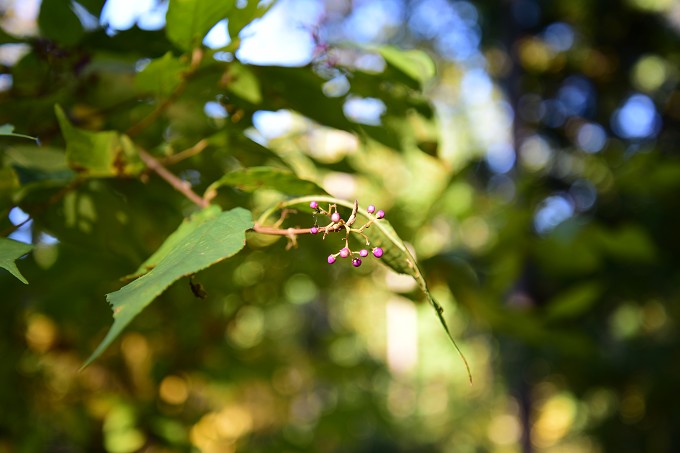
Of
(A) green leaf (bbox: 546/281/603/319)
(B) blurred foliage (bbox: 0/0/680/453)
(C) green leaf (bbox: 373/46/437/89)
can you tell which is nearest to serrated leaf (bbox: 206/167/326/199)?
(B) blurred foliage (bbox: 0/0/680/453)

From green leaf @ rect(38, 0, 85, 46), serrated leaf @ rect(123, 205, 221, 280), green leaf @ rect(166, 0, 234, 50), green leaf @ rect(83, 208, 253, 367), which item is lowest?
serrated leaf @ rect(123, 205, 221, 280)

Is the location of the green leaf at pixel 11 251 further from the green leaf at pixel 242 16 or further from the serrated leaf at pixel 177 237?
the green leaf at pixel 242 16

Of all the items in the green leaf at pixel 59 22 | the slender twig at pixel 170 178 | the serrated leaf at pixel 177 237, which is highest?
the green leaf at pixel 59 22

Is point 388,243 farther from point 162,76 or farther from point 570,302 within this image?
point 570,302

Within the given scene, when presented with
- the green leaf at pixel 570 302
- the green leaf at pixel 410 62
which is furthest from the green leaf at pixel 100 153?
the green leaf at pixel 570 302

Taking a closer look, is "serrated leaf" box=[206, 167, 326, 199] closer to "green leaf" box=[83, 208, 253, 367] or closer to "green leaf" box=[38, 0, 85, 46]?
"green leaf" box=[83, 208, 253, 367]

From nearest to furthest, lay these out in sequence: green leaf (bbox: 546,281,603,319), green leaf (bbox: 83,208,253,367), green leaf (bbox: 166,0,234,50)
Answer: green leaf (bbox: 83,208,253,367) → green leaf (bbox: 166,0,234,50) → green leaf (bbox: 546,281,603,319)

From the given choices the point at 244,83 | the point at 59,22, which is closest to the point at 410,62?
the point at 244,83
